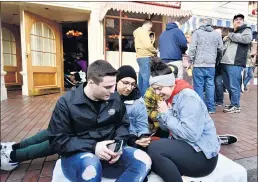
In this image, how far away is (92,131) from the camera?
180 centimetres

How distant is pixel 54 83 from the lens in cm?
739

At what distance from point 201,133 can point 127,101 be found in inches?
31.8

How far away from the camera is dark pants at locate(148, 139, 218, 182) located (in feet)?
5.82

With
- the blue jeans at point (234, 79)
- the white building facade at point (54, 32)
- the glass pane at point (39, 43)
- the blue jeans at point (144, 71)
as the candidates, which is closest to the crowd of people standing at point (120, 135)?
the blue jeans at point (144, 71)

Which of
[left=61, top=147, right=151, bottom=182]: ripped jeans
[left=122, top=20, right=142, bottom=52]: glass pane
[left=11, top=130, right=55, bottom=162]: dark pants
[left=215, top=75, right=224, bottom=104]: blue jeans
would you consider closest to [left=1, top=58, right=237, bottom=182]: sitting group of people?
[left=61, top=147, right=151, bottom=182]: ripped jeans

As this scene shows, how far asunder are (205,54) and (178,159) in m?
2.99

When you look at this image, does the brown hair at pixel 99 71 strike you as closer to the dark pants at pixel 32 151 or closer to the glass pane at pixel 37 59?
the dark pants at pixel 32 151

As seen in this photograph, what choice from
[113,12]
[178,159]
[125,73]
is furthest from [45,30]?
[178,159]

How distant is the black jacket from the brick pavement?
0.70 metres

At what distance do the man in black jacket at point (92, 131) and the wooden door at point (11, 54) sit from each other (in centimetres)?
748

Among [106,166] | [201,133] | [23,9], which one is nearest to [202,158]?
[201,133]

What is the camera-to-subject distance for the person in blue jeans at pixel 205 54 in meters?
4.29

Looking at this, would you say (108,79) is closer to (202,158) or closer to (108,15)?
(202,158)

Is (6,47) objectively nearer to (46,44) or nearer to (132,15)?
(46,44)
